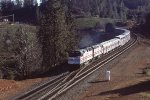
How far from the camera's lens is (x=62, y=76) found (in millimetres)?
44188

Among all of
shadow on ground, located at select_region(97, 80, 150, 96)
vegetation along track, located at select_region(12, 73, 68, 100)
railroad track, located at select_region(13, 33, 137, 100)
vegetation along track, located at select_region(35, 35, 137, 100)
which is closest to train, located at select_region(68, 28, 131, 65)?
vegetation along track, located at select_region(35, 35, 137, 100)

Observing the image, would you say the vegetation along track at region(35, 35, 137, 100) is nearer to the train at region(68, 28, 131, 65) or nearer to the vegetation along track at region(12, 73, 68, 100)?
the vegetation along track at region(12, 73, 68, 100)

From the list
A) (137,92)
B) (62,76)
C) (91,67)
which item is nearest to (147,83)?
(137,92)

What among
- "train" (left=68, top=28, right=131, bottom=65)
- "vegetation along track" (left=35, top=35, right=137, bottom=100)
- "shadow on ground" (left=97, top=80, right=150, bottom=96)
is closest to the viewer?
"vegetation along track" (left=35, top=35, right=137, bottom=100)

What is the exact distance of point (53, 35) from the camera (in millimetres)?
64562

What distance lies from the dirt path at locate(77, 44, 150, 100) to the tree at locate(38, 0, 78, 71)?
46.8 ft

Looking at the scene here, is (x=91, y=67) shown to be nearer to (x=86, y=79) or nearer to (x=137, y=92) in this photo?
(x=86, y=79)

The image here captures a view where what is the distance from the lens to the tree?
64.3 metres

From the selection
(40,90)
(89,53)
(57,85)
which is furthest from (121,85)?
(89,53)

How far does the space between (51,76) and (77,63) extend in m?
6.06

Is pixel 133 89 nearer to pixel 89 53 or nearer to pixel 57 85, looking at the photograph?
pixel 57 85

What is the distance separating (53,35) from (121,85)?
93.0ft

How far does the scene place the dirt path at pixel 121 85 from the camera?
33344mm

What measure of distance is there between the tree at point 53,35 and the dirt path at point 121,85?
1426 centimetres
